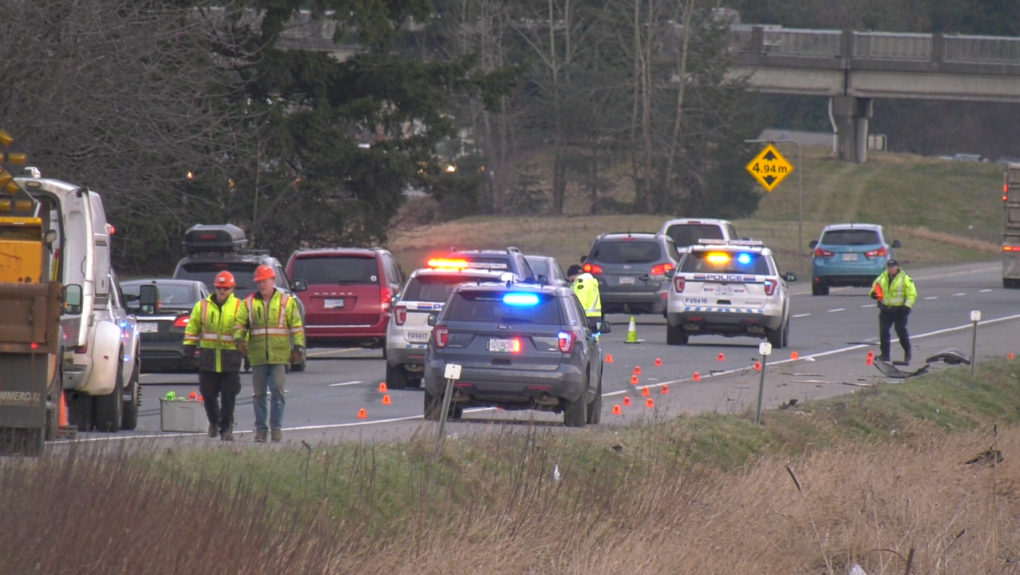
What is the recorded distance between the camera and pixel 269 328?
44.2ft

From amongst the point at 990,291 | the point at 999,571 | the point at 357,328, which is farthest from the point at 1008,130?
the point at 999,571

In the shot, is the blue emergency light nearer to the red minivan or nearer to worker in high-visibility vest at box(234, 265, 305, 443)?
worker in high-visibility vest at box(234, 265, 305, 443)

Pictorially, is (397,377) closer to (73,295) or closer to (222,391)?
(222,391)

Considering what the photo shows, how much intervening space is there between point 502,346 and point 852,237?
24.6m

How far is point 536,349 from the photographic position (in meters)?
15.0

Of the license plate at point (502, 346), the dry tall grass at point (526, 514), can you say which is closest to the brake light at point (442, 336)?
the license plate at point (502, 346)

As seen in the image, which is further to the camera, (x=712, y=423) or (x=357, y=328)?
(x=357, y=328)

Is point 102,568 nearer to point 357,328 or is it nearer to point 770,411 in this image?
point 770,411

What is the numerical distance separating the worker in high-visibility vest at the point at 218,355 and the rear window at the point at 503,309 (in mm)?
2514

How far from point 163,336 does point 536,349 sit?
7213 millimetres

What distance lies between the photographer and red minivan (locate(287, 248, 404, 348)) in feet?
77.4

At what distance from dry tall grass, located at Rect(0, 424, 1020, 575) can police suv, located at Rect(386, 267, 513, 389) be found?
229 inches

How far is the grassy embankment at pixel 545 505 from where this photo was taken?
300 inches

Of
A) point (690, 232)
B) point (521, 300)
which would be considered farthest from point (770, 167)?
point (521, 300)
